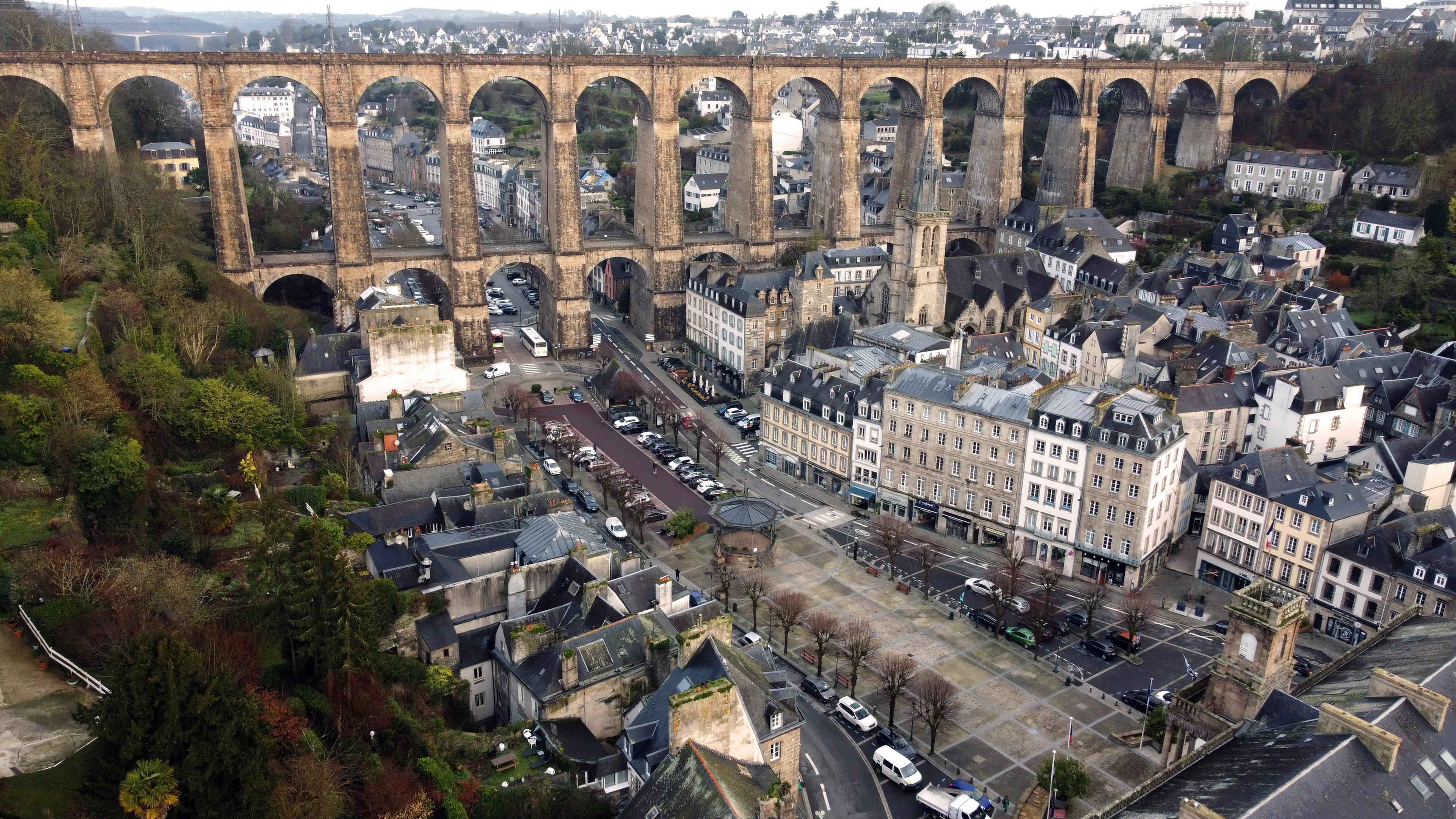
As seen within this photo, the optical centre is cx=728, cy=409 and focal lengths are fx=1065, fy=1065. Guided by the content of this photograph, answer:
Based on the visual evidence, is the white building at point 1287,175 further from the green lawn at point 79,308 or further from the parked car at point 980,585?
the green lawn at point 79,308

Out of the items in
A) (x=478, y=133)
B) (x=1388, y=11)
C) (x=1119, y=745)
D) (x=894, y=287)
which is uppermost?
(x=1388, y=11)

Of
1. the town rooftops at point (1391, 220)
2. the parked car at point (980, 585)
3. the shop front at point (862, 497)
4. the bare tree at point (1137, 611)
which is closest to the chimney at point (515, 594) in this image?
the parked car at point (980, 585)

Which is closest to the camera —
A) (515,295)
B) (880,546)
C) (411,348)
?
(880,546)

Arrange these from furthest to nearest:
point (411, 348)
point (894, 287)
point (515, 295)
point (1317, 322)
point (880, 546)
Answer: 1. point (515, 295)
2. point (894, 287)
3. point (1317, 322)
4. point (411, 348)
5. point (880, 546)

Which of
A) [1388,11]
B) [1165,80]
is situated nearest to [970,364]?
[1165,80]

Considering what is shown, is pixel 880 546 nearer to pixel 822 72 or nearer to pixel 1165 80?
pixel 822 72

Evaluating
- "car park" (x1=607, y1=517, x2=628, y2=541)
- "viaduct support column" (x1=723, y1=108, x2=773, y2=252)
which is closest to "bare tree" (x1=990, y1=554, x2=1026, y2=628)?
"car park" (x1=607, y1=517, x2=628, y2=541)
